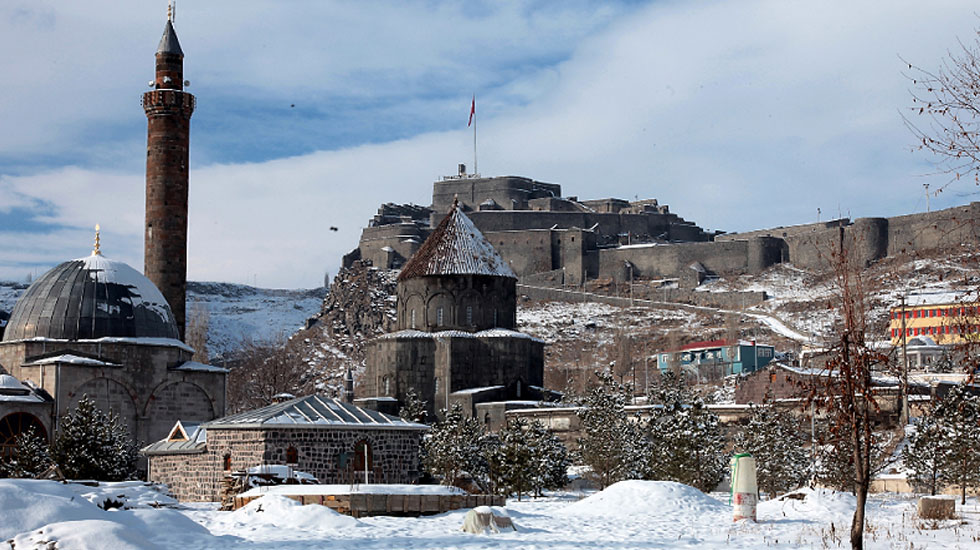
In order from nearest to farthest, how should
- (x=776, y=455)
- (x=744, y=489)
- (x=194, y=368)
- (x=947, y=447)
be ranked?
1. (x=744, y=489)
2. (x=947, y=447)
3. (x=776, y=455)
4. (x=194, y=368)

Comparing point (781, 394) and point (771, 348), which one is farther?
point (771, 348)

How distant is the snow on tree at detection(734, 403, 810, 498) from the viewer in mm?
27031

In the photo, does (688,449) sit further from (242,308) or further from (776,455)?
(242,308)

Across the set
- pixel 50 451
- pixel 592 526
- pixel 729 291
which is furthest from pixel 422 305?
pixel 729 291

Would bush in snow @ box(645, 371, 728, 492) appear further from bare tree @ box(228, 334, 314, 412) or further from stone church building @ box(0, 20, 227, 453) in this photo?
bare tree @ box(228, 334, 314, 412)

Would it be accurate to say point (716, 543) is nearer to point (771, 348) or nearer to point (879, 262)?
point (771, 348)

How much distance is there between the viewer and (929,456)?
86.0ft

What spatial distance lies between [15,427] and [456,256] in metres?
17.6

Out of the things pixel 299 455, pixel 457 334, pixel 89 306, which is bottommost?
pixel 299 455

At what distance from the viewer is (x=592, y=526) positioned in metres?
16.3

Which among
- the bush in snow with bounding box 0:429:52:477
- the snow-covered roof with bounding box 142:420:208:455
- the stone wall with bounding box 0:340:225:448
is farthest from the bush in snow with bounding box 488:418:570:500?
the bush in snow with bounding box 0:429:52:477

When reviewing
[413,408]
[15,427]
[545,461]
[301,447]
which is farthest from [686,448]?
[15,427]

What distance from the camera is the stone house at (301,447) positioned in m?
23.2

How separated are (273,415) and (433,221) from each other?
6709cm
